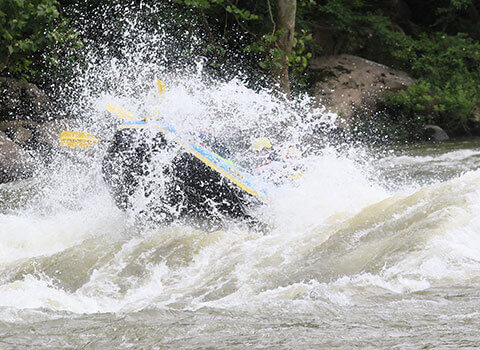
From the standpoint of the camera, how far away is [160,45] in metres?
13.3

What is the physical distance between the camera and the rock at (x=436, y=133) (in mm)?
13070

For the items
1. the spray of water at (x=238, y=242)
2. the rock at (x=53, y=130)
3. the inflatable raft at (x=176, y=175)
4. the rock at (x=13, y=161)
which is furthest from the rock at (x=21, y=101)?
the inflatable raft at (x=176, y=175)

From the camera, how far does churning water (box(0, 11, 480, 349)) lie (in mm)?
3146

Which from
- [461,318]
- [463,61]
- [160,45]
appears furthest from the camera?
[463,61]

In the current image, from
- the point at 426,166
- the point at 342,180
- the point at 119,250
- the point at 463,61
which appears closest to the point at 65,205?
the point at 119,250

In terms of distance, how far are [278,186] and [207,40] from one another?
24.4 ft

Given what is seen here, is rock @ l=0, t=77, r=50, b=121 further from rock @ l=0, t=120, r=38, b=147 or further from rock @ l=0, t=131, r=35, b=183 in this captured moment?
rock @ l=0, t=131, r=35, b=183

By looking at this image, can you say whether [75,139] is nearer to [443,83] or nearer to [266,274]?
[266,274]

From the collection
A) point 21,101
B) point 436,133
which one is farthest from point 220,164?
point 436,133

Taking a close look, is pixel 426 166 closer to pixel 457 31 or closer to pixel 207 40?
pixel 207 40

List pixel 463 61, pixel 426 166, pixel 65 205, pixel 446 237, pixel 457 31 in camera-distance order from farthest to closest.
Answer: pixel 457 31 < pixel 463 61 < pixel 426 166 < pixel 65 205 < pixel 446 237

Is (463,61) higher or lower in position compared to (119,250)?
higher

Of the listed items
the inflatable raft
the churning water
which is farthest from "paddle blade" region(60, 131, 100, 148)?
the churning water

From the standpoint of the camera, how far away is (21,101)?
467 inches
